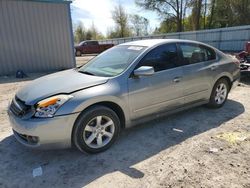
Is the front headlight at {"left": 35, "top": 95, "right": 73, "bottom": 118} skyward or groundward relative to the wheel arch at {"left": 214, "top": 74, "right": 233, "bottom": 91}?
skyward

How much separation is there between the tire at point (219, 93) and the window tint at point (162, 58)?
1.27 metres

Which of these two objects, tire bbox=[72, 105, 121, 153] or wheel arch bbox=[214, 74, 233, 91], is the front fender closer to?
tire bbox=[72, 105, 121, 153]

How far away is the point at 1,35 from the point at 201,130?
9.59 m

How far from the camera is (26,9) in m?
10.4

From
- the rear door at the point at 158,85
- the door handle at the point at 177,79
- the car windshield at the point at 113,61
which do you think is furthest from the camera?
the door handle at the point at 177,79

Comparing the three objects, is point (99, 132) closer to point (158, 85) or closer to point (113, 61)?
point (158, 85)

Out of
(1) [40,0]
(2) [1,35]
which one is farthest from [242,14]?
(2) [1,35]

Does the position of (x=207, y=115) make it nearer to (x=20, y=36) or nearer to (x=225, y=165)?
(x=225, y=165)

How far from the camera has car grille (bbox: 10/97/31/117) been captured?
3111 millimetres

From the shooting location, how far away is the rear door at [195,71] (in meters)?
4.30

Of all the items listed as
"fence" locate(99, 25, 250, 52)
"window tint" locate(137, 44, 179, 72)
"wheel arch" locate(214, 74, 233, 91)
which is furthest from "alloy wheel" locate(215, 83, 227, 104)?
"fence" locate(99, 25, 250, 52)

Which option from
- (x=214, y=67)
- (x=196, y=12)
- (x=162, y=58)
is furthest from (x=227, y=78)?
(x=196, y=12)

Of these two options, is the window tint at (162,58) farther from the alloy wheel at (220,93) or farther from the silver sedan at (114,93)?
the alloy wheel at (220,93)

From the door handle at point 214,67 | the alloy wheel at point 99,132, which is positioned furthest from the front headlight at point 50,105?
the door handle at point 214,67
